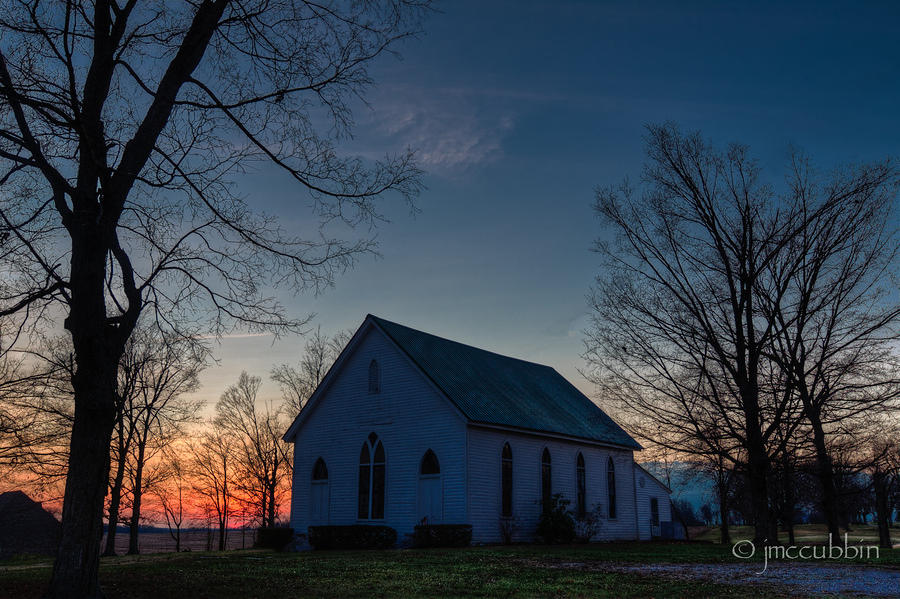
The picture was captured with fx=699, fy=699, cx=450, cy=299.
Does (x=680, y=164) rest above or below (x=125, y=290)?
above

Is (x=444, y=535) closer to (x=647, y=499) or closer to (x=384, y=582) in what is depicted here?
(x=384, y=582)

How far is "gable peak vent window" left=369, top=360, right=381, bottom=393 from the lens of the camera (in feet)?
98.0

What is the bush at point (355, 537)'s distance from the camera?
86.3 feet

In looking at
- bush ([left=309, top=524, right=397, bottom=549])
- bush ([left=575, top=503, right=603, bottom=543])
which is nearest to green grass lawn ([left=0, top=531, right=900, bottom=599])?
bush ([left=309, top=524, right=397, bottom=549])

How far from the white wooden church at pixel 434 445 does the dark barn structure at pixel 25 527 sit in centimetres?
2405

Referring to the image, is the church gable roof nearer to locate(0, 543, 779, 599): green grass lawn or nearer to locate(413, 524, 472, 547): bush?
locate(413, 524, 472, 547): bush

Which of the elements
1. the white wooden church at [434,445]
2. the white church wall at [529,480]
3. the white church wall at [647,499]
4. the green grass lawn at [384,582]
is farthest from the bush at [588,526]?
the green grass lawn at [384,582]

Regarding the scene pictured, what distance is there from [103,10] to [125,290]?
13.3 ft

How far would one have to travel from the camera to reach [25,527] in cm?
4591

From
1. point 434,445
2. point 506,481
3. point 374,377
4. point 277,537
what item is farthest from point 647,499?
point 277,537

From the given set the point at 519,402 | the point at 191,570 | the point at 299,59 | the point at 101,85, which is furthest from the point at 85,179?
the point at 519,402

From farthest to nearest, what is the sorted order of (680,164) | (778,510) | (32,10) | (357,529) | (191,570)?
(778,510), (357,529), (680,164), (191,570), (32,10)

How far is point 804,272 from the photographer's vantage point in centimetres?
2134

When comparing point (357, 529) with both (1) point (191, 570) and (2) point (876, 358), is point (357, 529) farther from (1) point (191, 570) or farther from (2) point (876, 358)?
(2) point (876, 358)
